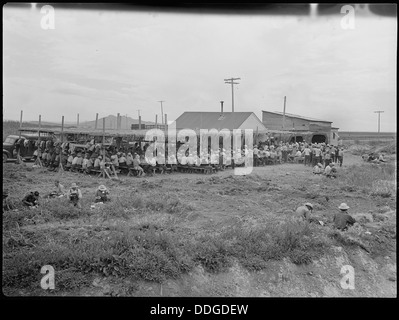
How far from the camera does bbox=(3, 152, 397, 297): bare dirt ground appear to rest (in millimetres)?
3217

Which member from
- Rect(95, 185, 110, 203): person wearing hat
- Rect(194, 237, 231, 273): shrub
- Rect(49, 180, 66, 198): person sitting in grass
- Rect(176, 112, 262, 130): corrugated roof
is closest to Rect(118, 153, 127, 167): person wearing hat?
Rect(95, 185, 110, 203): person wearing hat

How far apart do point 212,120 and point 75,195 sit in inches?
75.9

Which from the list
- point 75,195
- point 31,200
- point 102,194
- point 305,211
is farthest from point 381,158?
point 31,200

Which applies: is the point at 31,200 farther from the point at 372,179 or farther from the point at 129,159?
the point at 372,179

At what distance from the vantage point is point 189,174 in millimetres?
4059

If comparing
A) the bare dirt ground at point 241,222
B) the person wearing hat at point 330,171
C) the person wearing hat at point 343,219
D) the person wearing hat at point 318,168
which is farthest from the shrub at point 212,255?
the person wearing hat at point 330,171

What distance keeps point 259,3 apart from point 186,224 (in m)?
2.53

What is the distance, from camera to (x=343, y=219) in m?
3.85

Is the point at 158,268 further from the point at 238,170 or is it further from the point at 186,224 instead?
the point at 238,170

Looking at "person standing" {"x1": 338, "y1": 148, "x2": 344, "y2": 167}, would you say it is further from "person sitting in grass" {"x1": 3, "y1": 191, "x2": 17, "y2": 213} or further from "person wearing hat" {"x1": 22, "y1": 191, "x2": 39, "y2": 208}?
"person sitting in grass" {"x1": 3, "y1": 191, "x2": 17, "y2": 213}

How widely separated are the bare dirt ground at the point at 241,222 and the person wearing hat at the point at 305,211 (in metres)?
0.08

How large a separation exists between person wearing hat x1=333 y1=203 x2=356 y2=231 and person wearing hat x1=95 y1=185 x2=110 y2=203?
2.93m
